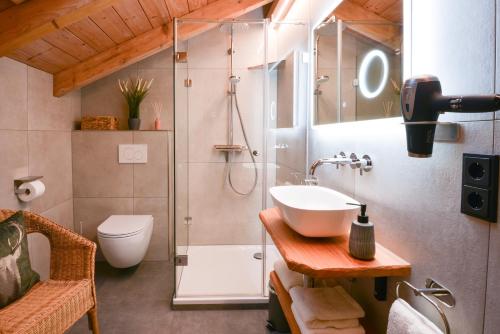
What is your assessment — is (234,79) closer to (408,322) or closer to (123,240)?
(123,240)

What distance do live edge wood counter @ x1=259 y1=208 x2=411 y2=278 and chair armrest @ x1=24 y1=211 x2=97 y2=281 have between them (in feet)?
3.77

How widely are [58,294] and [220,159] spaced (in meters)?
1.57

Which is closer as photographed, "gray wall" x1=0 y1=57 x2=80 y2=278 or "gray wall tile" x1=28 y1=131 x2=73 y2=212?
"gray wall" x1=0 y1=57 x2=80 y2=278

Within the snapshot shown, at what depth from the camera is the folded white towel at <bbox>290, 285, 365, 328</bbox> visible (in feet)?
4.13

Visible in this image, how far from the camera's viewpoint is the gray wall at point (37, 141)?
2.10 meters

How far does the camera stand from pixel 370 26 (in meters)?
1.44

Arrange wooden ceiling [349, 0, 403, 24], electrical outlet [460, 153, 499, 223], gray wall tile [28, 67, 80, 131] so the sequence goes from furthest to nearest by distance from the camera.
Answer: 1. gray wall tile [28, 67, 80, 131]
2. wooden ceiling [349, 0, 403, 24]
3. electrical outlet [460, 153, 499, 223]

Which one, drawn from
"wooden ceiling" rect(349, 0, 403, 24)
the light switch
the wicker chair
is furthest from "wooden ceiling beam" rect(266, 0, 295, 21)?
the wicker chair

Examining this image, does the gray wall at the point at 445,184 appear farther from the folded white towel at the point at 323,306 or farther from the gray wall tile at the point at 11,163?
the gray wall tile at the point at 11,163

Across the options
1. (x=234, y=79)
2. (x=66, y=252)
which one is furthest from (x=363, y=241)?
(x=234, y=79)

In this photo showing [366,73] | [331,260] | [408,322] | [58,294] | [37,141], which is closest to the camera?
[408,322]

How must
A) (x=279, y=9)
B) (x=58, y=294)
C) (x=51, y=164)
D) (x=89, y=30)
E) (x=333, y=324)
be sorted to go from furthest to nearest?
(x=279, y=9) → (x=51, y=164) → (x=89, y=30) → (x=58, y=294) → (x=333, y=324)

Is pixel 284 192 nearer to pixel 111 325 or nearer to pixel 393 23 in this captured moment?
pixel 393 23

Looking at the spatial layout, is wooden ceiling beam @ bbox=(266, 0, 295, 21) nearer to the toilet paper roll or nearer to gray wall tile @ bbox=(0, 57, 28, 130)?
gray wall tile @ bbox=(0, 57, 28, 130)
